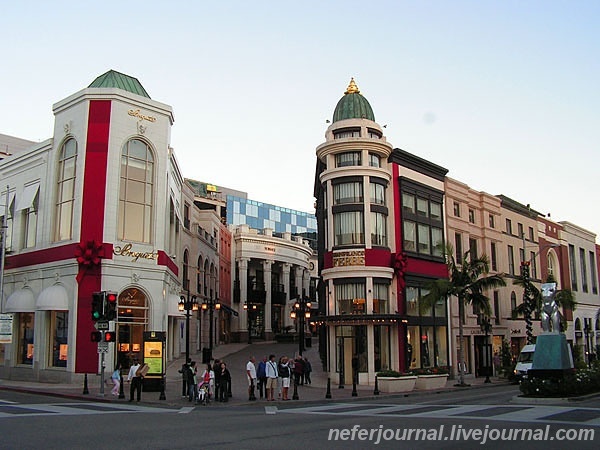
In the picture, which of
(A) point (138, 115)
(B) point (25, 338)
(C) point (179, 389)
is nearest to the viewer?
(C) point (179, 389)

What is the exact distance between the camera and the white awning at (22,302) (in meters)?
34.2

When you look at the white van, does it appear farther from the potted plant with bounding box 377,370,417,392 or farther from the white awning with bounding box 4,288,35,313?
the white awning with bounding box 4,288,35,313

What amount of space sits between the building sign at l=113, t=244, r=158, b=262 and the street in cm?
1115

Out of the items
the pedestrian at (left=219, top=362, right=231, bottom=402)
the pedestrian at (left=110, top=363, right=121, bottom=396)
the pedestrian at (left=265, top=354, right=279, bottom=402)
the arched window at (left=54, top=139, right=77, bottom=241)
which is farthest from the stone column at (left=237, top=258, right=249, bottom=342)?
the pedestrian at (left=219, top=362, right=231, bottom=402)

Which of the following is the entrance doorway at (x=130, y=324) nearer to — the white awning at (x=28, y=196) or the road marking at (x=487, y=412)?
the white awning at (x=28, y=196)

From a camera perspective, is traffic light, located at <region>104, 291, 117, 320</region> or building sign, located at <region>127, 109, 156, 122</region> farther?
building sign, located at <region>127, 109, 156, 122</region>

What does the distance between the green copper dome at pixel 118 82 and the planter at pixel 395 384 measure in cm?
2109

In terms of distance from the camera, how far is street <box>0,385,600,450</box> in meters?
12.4

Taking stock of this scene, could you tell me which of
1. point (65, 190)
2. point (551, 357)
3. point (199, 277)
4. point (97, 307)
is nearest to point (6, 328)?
point (65, 190)

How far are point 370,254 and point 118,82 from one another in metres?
17.8

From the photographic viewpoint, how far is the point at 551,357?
22375 mm

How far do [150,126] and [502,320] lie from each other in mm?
31914

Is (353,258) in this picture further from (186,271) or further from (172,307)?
(186,271)

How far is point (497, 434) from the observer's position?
13430 millimetres
